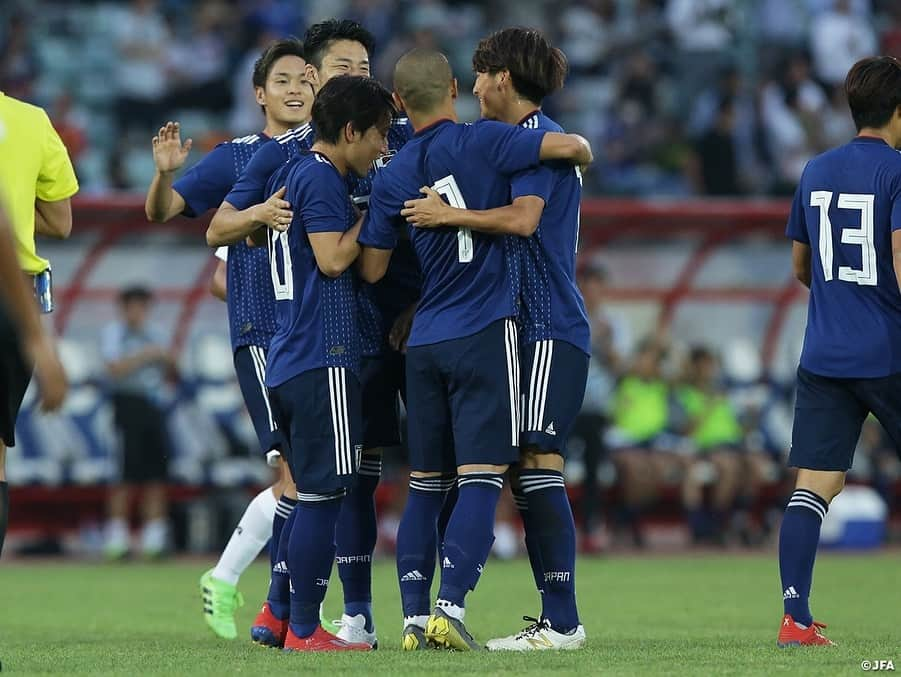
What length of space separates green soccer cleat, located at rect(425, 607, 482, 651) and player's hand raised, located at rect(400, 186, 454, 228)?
58.9 inches

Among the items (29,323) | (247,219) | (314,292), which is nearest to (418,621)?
(314,292)

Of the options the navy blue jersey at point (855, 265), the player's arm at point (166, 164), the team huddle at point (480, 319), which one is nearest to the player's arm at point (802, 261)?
the team huddle at point (480, 319)

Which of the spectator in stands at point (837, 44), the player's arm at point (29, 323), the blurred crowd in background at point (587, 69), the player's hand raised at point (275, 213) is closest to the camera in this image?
the player's arm at point (29, 323)

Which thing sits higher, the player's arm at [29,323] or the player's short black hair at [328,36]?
the player's short black hair at [328,36]

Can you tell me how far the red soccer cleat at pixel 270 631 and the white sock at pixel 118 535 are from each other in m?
6.83

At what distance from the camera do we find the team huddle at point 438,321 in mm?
6551

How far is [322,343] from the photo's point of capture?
6645 millimetres

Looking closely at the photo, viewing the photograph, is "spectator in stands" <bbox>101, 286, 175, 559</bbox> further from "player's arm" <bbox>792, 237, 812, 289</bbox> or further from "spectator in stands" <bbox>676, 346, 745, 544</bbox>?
"player's arm" <bbox>792, 237, 812, 289</bbox>

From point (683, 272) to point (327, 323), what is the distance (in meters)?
9.97

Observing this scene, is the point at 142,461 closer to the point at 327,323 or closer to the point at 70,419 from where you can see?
the point at 70,419

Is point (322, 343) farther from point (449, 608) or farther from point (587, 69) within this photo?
point (587, 69)

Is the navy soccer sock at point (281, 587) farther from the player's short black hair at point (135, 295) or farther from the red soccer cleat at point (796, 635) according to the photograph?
the player's short black hair at point (135, 295)

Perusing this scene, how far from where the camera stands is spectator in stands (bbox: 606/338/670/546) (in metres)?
15.1

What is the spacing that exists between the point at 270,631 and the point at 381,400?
3.62ft
